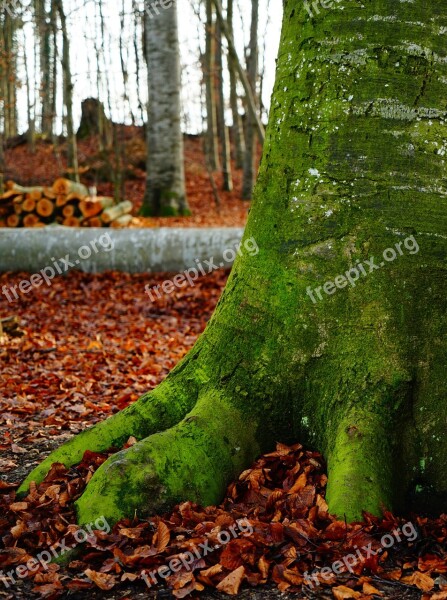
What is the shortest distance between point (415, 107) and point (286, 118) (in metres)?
0.61

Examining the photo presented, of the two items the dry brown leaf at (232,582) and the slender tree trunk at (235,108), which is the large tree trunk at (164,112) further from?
the dry brown leaf at (232,582)

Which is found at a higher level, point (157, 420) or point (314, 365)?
point (314, 365)

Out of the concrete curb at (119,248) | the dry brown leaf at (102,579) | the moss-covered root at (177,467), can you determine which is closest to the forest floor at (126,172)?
the concrete curb at (119,248)

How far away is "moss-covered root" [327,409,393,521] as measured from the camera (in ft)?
8.49

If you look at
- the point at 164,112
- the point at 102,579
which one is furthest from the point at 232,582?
the point at 164,112

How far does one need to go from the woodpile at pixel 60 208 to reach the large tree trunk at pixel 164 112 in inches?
54.7

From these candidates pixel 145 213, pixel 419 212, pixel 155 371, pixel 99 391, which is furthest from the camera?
pixel 145 213

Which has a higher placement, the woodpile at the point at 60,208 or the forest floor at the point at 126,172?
the forest floor at the point at 126,172

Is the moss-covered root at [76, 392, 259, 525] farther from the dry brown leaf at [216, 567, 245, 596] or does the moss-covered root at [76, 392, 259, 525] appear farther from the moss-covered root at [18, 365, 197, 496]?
the dry brown leaf at [216, 567, 245, 596]

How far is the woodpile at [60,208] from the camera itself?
1255cm

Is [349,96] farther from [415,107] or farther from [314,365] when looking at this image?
[314,365]

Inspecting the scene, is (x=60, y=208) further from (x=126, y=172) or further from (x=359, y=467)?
(x=359, y=467)

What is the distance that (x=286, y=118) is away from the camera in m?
3.14

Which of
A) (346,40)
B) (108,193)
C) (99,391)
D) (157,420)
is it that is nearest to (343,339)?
(157,420)
